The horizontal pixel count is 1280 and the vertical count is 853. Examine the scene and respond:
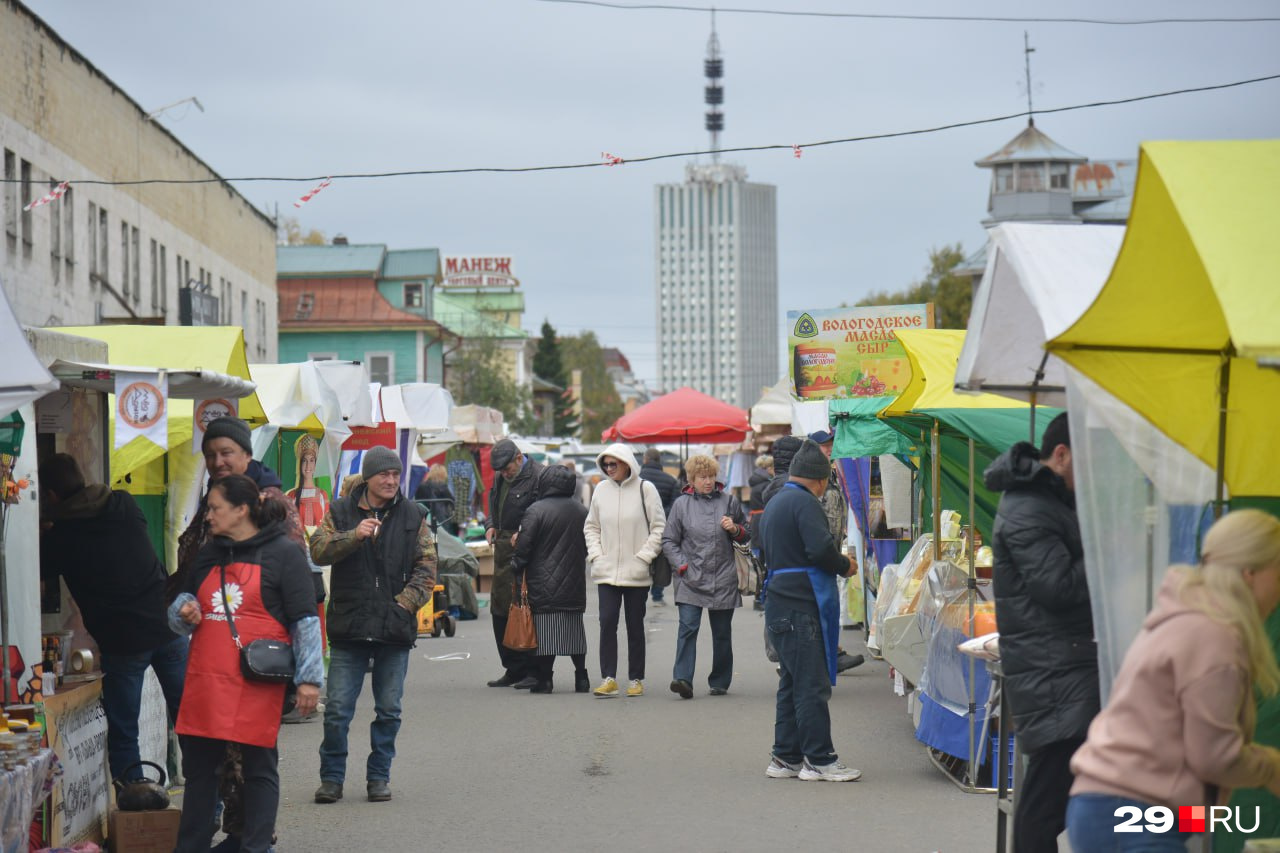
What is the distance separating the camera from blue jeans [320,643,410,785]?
8.72m

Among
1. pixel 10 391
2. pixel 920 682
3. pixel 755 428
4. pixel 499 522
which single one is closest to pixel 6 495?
pixel 10 391

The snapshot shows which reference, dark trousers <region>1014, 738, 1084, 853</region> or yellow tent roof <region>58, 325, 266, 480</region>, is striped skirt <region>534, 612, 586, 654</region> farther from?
dark trousers <region>1014, 738, 1084, 853</region>

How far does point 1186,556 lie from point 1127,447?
0.43m

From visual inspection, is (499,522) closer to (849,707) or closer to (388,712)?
(849,707)

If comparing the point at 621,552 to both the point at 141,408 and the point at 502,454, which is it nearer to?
the point at 502,454

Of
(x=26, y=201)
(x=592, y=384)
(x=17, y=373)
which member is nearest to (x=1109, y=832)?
(x=17, y=373)

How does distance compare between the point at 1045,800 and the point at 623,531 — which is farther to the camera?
the point at 623,531

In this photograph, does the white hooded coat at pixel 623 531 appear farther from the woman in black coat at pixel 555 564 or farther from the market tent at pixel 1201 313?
the market tent at pixel 1201 313

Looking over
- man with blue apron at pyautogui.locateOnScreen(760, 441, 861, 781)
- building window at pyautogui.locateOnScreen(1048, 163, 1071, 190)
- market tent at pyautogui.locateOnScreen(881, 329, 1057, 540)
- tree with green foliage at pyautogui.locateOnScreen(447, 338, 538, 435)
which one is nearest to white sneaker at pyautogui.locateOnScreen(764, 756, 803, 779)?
man with blue apron at pyautogui.locateOnScreen(760, 441, 861, 781)

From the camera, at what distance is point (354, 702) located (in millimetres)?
8789

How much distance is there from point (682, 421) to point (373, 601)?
1361cm

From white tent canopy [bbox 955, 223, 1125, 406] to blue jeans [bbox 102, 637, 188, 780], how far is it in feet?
13.7

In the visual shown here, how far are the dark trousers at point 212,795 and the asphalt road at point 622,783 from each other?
116 centimetres

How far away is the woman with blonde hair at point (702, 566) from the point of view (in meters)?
13.0
